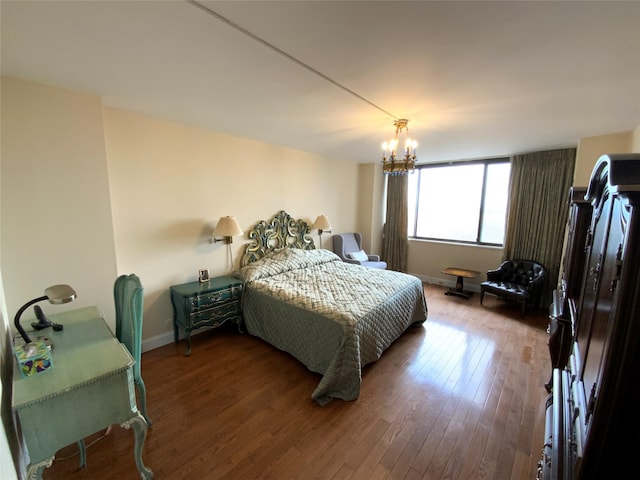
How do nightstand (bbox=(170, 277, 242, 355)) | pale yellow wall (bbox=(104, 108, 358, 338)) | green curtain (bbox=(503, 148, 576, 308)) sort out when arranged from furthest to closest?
green curtain (bbox=(503, 148, 576, 308)), nightstand (bbox=(170, 277, 242, 355)), pale yellow wall (bbox=(104, 108, 358, 338))

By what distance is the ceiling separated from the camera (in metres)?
1.21

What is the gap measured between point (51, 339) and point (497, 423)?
3.04 meters

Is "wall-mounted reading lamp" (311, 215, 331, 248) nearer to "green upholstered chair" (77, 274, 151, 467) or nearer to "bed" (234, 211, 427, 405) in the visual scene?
"bed" (234, 211, 427, 405)

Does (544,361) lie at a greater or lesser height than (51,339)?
lesser

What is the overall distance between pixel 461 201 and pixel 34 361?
5715 millimetres

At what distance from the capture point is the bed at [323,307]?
7.22ft

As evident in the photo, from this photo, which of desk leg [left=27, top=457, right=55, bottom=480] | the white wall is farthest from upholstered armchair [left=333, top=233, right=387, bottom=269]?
desk leg [left=27, top=457, right=55, bottom=480]

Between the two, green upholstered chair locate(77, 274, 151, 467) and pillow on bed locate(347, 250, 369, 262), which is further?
pillow on bed locate(347, 250, 369, 262)

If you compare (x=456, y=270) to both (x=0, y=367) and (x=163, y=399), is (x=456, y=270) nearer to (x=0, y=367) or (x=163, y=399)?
(x=163, y=399)

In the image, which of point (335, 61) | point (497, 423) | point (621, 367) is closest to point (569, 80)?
point (335, 61)

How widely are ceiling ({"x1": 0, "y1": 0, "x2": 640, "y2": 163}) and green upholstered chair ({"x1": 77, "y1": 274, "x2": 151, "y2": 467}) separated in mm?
1387

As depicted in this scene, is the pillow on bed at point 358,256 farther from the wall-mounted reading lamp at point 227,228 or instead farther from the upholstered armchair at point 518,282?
the wall-mounted reading lamp at point 227,228

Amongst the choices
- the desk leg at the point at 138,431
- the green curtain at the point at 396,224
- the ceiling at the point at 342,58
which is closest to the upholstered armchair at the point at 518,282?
the green curtain at the point at 396,224

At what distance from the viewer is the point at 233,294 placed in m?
3.08
